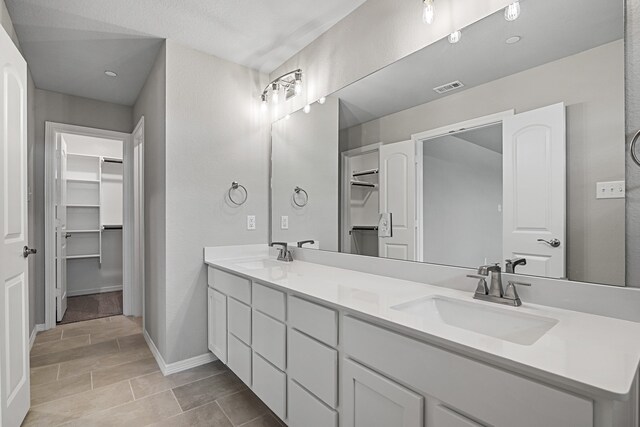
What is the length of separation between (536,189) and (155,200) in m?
2.61

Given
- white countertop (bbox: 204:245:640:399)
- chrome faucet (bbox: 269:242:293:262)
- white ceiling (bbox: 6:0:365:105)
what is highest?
white ceiling (bbox: 6:0:365:105)

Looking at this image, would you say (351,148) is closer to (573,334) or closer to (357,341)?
(357,341)

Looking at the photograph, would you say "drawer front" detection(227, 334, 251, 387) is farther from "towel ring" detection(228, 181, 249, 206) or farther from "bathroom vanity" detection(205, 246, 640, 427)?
"towel ring" detection(228, 181, 249, 206)

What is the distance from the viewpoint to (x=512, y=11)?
1.31 meters

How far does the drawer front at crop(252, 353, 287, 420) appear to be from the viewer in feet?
5.22

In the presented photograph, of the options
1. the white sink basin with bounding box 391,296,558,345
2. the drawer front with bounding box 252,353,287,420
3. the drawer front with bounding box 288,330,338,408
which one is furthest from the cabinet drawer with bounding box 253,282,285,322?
the white sink basin with bounding box 391,296,558,345

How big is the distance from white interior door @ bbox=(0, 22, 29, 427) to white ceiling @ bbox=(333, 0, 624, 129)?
191 cm

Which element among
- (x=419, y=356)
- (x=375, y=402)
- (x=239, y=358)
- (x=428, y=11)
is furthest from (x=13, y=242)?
(x=428, y=11)

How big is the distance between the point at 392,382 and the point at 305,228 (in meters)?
1.57

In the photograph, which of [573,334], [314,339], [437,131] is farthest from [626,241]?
Answer: [314,339]

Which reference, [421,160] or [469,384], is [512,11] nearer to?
[421,160]

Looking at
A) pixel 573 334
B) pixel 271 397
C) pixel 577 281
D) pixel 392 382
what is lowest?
pixel 271 397

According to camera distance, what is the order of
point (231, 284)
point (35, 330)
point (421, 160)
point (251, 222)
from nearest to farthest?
point (421, 160) → point (231, 284) → point (251, 222) → point (35, 330)

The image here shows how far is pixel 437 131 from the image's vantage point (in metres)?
1.64
